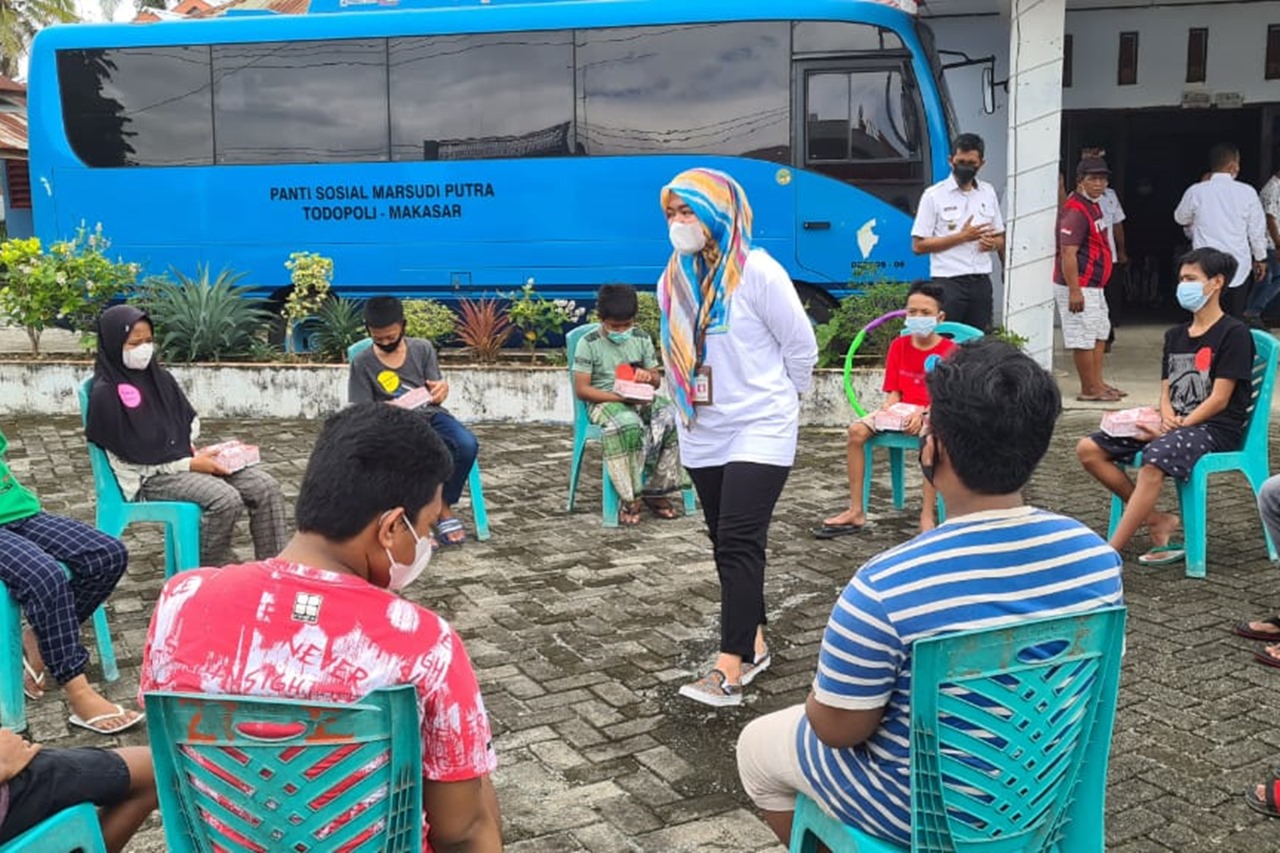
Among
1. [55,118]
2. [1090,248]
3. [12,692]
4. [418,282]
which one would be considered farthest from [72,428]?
[1090,248]

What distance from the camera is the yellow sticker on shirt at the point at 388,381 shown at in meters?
5.50

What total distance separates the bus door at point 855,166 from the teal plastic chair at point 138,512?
254 inches

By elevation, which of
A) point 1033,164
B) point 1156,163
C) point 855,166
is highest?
point 1156,163

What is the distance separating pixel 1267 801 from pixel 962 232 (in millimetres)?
4878

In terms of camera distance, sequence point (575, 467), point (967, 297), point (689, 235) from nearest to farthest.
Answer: point (689, 235) < point (575, 467) < point (967, 297)

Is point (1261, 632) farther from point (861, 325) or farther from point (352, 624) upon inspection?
point (861, 325)

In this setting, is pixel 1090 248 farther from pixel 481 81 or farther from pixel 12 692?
pixel 12 692

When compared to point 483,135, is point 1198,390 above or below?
below

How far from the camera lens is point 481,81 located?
1041 cm

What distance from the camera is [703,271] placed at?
3.85m

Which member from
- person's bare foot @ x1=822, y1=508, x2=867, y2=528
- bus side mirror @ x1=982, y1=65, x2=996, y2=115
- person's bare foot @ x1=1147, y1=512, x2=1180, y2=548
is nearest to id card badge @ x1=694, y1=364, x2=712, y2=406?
person's bare foot @ x1=822, y1=508, x2=867, y2=528

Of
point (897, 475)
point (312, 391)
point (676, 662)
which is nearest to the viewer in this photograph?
point (676, 662)

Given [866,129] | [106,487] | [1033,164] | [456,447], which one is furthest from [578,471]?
[866,129]

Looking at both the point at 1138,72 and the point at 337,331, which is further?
the point at 1138,72
